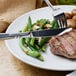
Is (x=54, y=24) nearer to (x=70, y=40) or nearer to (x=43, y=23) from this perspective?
(x=43, y=23)

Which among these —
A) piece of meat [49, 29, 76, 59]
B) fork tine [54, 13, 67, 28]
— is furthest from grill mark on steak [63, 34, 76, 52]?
fork tine [54, 13, 67, 28]

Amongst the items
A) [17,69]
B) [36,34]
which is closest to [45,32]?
[36,34]

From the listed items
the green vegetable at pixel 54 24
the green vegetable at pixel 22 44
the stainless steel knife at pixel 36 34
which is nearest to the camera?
the stainless steel knife at pixel 36 34

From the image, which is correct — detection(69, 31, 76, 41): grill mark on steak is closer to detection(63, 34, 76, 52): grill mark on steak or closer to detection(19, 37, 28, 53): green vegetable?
detection(63, 34, 76, 52): grill mark on steak

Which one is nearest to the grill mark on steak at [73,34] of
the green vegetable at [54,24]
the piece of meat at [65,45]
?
the piece of meat at [65,45]

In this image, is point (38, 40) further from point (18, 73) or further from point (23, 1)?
point (23, 1)

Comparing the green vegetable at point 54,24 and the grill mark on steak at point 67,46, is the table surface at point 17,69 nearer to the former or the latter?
the grill mark on steak at point 67,46

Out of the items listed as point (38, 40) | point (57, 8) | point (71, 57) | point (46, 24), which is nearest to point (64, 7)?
point (57, 8)

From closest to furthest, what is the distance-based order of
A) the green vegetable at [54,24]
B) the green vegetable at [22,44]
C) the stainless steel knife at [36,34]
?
the stainless steel knife at [36,34], the green vegetable at [22,44], the green vegetable at [54,24]
